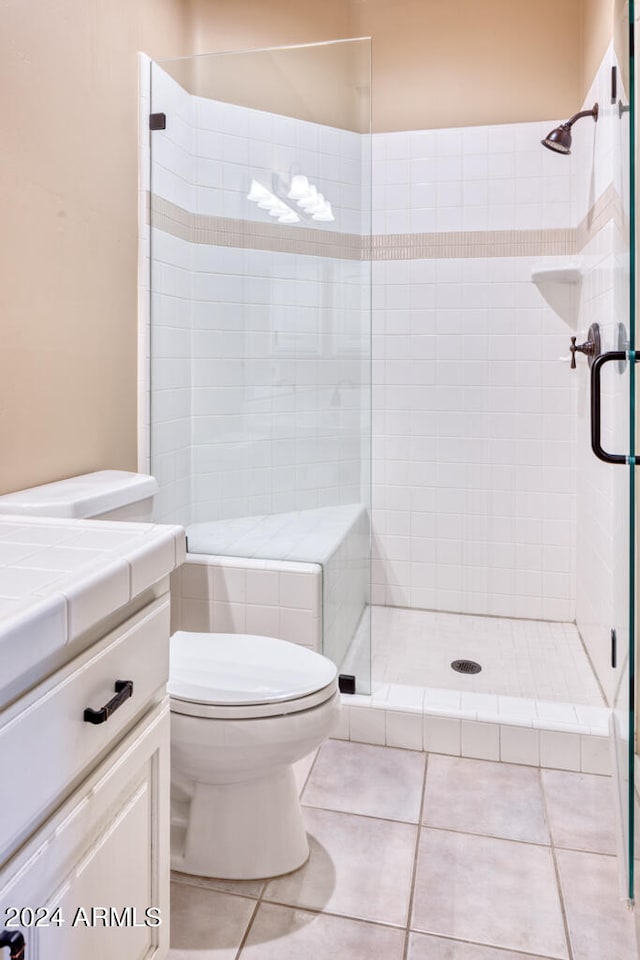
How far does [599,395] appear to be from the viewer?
4.34 ft

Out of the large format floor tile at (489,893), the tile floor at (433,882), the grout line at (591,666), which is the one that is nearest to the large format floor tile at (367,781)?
the tile floor at (433,882)

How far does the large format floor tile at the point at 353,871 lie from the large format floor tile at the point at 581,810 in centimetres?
38

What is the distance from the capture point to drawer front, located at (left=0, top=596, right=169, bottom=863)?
0.70 meters

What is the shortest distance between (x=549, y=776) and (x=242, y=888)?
94cm

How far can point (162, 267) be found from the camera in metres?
2.31

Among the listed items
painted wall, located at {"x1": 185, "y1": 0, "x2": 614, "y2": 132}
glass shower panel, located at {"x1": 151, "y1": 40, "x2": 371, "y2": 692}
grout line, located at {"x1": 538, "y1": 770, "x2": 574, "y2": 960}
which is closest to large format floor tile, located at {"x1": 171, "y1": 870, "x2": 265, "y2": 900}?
grout line, located at {"x1": 538, "y1": 770, "x2": 574, "y2": 960}

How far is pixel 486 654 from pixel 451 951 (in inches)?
55.6

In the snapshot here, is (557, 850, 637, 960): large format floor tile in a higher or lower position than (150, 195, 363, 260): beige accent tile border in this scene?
lower

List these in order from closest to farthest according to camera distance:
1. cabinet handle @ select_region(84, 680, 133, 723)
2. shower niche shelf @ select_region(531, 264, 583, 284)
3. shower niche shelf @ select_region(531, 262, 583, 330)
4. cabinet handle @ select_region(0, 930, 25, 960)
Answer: cabinet handle @ select_region(0, 930, 25, 960)
cabinet handle @ select_region(84, 680, 133, 723)
shower niche shelf @ select_region(531, 264, 583, 284)
shower niche shelf @ select_region(531, 262, 583, 330)

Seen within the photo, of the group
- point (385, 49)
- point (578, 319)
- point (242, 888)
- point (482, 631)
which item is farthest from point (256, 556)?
point (385, 49)

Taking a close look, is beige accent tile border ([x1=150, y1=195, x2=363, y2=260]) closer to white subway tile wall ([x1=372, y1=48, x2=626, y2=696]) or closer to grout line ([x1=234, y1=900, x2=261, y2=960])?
white subway tile wall ([x1=372, y1=48, x2=626, y2=696])

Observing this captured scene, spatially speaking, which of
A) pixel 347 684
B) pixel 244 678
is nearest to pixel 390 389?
pixel 347 684

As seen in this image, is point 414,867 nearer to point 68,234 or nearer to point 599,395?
point 599,395

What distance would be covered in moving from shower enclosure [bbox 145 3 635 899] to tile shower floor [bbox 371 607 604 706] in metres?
0.01
